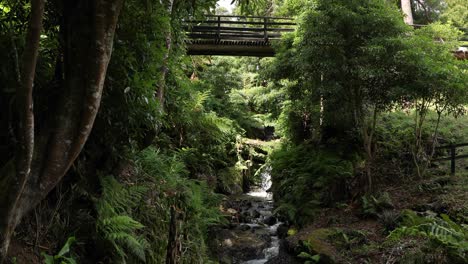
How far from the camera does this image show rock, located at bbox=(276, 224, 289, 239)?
997cm

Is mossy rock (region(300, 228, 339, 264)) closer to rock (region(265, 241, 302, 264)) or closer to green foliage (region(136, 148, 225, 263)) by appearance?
rock (region(265, 241, 302, 264))

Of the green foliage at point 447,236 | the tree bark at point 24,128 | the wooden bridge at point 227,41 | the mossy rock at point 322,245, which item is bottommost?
the mossy rock at point 322,245

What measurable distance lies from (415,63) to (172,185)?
6188mm

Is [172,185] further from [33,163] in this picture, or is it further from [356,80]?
[356,80]

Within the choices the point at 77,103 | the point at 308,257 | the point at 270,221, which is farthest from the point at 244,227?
the point at 77,103

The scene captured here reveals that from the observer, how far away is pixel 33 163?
3.57m

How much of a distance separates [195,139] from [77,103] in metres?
8.19

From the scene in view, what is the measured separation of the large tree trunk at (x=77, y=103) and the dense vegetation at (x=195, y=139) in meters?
0.01

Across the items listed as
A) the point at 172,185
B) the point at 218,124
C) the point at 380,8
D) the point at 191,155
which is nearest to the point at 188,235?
the point at 172,185

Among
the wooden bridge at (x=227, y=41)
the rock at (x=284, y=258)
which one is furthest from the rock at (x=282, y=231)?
the wooden bridge at (x=227, y=41)

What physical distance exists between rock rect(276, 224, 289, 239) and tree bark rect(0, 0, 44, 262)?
7.64 metres

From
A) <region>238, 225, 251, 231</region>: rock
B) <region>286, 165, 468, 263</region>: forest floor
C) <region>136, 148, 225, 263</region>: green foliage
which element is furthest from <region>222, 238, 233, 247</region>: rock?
<region>136, 148, 225, 263</region>: green foliage

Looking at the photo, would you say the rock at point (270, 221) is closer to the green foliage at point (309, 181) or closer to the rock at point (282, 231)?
the green foliage at point (309, 181)

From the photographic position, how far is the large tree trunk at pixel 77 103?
3.59 metres
